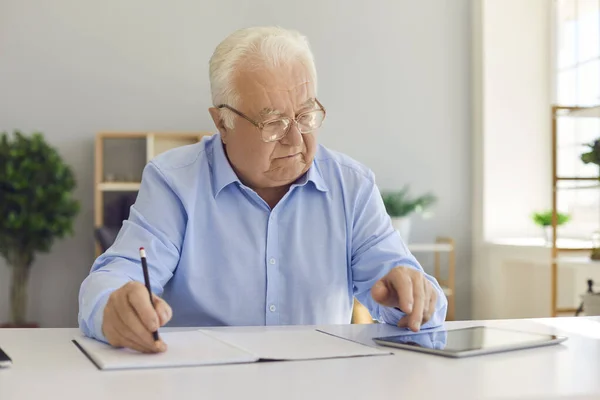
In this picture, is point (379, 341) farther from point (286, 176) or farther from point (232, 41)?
point (232, 41)

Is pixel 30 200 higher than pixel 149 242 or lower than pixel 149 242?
higher

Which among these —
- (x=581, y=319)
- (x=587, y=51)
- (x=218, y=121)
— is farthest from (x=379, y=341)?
(x=587, y=51)

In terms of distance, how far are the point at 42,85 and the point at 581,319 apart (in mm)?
4478

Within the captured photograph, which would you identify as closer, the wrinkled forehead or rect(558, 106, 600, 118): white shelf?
the wrinkled forehead

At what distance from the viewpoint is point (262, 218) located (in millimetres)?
1714

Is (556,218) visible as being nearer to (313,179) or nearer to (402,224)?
(402,224)

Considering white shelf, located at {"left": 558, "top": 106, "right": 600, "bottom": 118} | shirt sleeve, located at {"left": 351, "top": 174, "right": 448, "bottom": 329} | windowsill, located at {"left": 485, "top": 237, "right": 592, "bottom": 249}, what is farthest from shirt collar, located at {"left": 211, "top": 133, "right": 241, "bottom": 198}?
windowsill, located at {"left": 485, "top": 237, "right": 592, "bottom": 249}

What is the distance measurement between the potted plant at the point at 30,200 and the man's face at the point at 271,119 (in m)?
3.33

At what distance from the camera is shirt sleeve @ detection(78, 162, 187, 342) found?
138 centimetres

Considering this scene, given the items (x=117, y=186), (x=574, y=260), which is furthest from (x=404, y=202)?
(x=117, y=186)

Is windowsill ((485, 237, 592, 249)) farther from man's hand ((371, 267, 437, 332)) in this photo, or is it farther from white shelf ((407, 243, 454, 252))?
man's hand ((371, 267, 437, 332))

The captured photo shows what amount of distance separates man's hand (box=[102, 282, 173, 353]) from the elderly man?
1.40ft

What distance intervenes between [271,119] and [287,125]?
39mm

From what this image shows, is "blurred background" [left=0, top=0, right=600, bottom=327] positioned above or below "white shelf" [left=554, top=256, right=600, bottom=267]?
above
